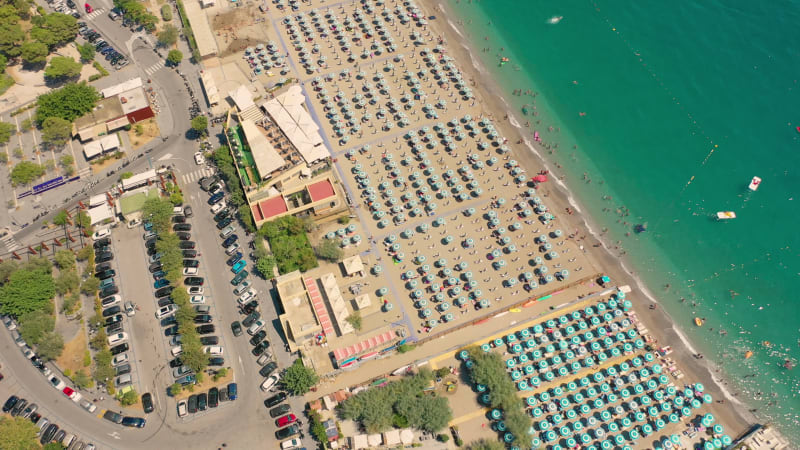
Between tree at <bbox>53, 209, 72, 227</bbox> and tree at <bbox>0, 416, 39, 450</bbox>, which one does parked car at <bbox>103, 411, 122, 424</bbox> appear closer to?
tree at <bbox>0, 416, 39, 450</bbox>

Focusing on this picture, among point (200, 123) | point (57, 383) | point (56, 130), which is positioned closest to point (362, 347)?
point (57, 383)

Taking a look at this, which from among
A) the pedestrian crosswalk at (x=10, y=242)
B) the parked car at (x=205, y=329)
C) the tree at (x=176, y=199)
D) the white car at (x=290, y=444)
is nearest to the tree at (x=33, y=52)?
the pedestrian crosswalk at (x=10, y=242)

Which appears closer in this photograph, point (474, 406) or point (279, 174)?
point (474, 406)

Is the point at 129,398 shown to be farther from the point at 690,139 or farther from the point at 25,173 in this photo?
the point at 690,139

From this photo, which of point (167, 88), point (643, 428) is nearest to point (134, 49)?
point (167, 88)

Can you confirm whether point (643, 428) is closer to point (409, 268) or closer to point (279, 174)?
point (409, 268)

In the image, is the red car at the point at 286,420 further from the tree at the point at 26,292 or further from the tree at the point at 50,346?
the tree at the point at 26,292
